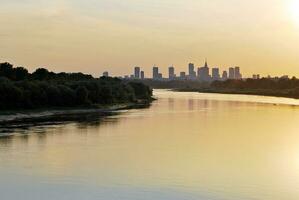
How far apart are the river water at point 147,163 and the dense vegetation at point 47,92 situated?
33.2 feet

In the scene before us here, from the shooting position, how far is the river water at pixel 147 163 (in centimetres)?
1722

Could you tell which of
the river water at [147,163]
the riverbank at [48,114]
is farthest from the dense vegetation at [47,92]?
the river water at [147,163]

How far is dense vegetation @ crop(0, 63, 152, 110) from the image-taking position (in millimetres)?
46750

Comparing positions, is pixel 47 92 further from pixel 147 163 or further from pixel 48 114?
pixel 147 163

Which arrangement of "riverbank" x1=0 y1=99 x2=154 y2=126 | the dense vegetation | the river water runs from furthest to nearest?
the dense vegetation
"riverbank" x1=0 y1=99 x2=154 y2=126
the river water

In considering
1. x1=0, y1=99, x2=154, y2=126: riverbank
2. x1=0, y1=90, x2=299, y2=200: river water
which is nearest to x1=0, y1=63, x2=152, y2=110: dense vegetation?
x1=0, y1=99, x2=154, y2=126: riverbank

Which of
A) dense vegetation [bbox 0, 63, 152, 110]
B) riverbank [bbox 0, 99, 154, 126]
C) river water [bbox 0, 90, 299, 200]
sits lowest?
river water [bbox 0, 90, 299, 200]

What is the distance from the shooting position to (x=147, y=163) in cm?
2242

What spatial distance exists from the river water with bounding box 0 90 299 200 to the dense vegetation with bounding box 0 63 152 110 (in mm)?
10112

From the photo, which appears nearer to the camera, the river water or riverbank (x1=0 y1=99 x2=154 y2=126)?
the river water

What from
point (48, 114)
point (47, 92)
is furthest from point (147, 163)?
point (47, 92)

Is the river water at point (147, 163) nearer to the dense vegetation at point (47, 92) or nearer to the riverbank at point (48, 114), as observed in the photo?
the riverbank at point (48, 114)

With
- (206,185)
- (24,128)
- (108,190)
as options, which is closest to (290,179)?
(206,185)

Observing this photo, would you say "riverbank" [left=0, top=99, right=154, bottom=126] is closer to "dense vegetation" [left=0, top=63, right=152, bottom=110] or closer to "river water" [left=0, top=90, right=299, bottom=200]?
"dense vegetation" [left=0, top=63, right=152, bottom=110]
